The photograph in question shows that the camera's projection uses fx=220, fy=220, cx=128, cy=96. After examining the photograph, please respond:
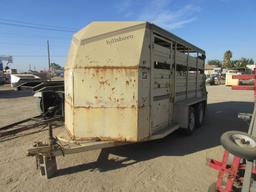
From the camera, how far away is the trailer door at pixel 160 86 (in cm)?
439

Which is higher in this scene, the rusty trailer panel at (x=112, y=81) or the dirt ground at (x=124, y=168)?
the rusty trailer panel at (x=112, y=81)

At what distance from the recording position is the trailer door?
4387 millimetres

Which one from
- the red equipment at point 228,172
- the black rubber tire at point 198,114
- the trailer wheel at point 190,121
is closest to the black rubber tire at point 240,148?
the red equipment at point 228,172

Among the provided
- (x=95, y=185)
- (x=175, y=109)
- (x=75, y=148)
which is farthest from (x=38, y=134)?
(x=175, y=109)

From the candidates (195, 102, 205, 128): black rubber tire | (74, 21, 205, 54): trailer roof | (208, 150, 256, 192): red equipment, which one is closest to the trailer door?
(74, 21, 205, 54): trailer roof

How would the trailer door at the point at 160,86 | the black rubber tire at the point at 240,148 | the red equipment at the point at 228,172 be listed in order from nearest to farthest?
the black rubber tire at the point at 240,148 < the red equipment at the point at 228,172 < the trailer door at the point at 160,86

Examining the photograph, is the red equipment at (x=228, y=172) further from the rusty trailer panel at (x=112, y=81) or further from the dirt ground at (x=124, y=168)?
the rusty trailer panel at (x=112, y=81)

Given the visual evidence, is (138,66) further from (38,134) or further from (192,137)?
(38,134)

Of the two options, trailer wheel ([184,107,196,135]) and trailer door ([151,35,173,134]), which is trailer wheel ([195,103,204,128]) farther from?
trailer door ([151,35,173,134])

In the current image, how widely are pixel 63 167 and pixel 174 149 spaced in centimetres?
248

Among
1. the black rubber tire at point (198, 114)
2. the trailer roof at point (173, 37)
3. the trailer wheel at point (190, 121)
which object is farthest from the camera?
the black rubber tire at point (198, 114)

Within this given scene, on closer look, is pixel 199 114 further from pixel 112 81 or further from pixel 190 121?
pixel 112 81

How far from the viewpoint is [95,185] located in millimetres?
3439

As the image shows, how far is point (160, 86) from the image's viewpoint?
4.70 m
